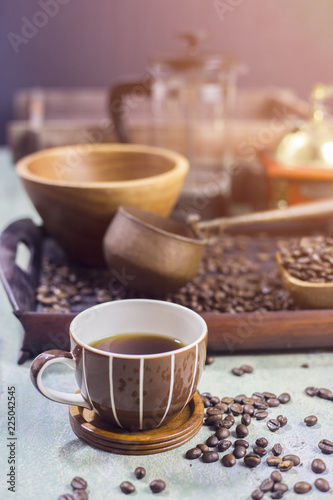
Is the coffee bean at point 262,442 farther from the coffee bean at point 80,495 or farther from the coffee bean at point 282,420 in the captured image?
the coffee bean at point 80,495

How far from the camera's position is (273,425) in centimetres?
76

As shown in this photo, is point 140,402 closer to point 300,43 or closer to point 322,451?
point 322,451

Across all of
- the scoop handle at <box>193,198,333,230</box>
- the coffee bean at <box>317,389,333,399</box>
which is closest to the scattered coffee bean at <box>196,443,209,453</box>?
the coffee bean at <box>317,389,333,399</box>

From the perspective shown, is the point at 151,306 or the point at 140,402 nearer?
the point at 140,402

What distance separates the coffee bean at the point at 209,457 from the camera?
689 millimetres

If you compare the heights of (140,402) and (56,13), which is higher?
(56,13)

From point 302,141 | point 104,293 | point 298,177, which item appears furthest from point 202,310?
point 302,141

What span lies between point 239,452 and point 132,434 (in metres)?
0.14

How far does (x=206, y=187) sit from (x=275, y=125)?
372 millimetres

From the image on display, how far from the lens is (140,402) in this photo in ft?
2.19

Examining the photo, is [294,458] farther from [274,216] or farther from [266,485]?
[274,216]

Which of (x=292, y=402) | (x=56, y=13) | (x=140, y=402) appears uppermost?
(x=56, y=13)

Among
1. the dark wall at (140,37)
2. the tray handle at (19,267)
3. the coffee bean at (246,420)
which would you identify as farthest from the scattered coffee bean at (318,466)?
the dark wall at (140,37)

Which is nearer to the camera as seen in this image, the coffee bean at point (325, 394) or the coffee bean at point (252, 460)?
the coffee bean at point (252, 460)
